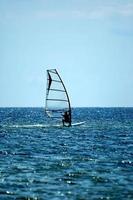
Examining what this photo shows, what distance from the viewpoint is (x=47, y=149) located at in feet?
145

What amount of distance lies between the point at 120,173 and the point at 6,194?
8.25m

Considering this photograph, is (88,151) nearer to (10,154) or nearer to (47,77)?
(10,154)

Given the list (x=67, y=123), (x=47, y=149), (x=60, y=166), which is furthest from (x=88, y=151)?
(x=67, y=123)

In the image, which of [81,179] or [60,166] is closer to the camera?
[81,179]

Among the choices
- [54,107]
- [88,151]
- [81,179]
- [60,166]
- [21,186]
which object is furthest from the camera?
[54,107]

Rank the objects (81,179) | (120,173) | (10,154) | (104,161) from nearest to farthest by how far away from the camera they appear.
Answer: (81,179) → (120,173) → (104,161) → (10,154)

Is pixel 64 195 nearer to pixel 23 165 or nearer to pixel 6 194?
pixel 6 194

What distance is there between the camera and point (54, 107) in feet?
210

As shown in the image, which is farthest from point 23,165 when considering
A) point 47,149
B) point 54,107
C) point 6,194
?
point 54,107

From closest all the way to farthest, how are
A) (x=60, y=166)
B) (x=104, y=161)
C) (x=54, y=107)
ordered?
(x=60, y=166), (x=104, y=161), (x=54, y=107)

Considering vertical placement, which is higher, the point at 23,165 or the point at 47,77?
the point at 47,77

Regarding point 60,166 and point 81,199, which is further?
point 60,166

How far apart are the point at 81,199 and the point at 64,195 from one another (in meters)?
1.07

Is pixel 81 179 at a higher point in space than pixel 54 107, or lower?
lower
